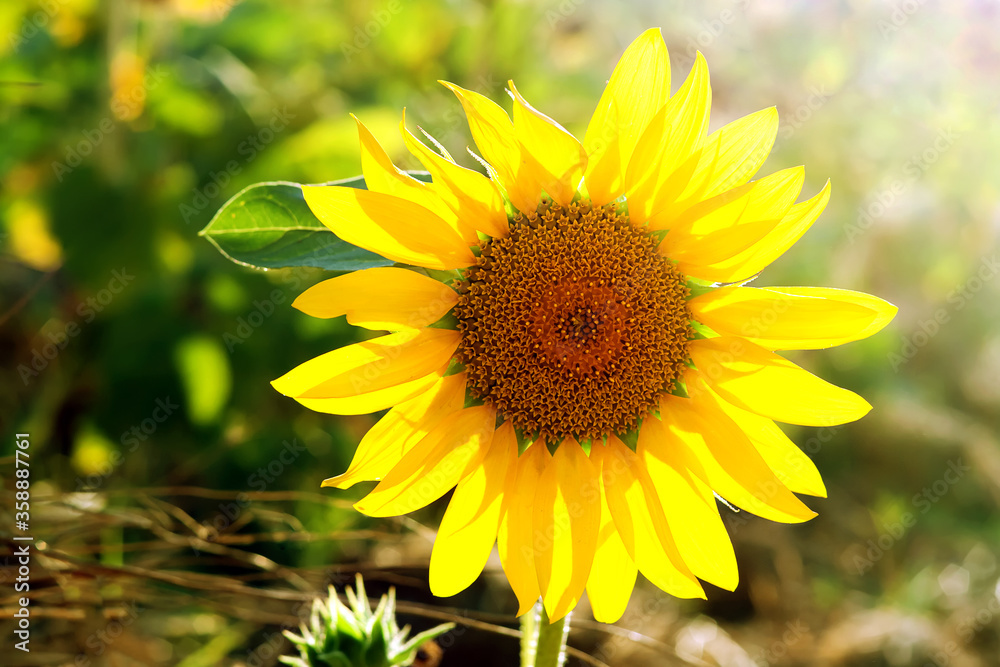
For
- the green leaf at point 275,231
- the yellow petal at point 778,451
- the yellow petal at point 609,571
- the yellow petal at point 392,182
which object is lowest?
the yellow petal at point 609,571

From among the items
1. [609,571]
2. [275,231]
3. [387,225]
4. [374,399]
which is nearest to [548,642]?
[609,571]

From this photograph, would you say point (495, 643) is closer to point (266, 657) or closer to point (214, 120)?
point (266, 657)

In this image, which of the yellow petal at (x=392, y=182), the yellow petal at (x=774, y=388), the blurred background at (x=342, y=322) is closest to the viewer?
the yellow petal at (x=392, y=182)

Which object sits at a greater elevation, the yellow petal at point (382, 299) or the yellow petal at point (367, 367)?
the yellow petal at point (382, 299)

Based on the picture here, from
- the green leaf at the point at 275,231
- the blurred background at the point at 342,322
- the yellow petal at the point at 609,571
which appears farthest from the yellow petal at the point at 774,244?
the blurred background at the point at 342,322

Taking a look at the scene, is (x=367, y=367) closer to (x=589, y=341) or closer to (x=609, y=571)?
(x=589, y=341)

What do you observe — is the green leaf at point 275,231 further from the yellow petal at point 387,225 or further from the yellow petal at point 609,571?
the yellow petal at point 609,571

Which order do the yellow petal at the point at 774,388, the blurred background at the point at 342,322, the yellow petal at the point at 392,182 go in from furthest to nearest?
the blurred background at the point at 342,322 < the yellow petal at the point at 774,388 < the yellow petal at the point at 392,182

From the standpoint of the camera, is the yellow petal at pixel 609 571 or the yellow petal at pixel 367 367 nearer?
the yellow petal at pixel 367 367
